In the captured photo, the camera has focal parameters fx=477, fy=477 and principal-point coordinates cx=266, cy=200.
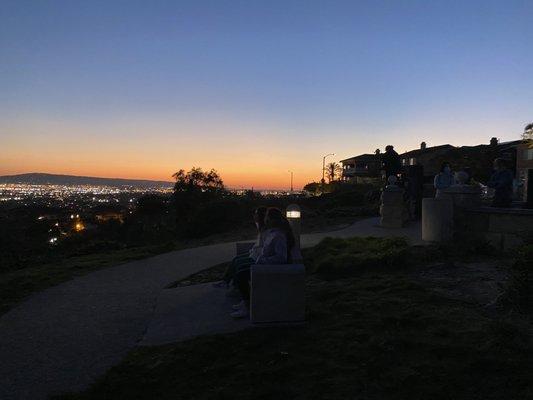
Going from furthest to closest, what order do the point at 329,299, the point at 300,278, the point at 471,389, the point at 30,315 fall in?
the point at 30,315
the point at 329,299
the point at 300,278
the point at 471,389

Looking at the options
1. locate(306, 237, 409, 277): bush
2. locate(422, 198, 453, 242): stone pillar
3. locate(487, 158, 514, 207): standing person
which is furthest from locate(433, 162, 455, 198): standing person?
locate(306, 237, 409, 277): bush

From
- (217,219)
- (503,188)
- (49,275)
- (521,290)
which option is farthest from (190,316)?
(217,219)

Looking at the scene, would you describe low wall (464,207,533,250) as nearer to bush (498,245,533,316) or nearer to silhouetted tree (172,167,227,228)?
bush (498,245,533,316)

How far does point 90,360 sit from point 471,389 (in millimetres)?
3469

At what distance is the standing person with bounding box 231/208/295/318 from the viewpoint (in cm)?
557

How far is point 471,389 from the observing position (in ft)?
11.0

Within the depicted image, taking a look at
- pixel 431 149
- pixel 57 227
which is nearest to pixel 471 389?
pixel 57 227

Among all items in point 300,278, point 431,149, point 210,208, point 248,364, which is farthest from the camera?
point 431,149

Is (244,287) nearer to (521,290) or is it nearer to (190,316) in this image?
(190,316)

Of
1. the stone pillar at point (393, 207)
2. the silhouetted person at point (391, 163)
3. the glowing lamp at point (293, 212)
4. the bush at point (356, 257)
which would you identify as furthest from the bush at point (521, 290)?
the silhouetted person at point (391, 163)

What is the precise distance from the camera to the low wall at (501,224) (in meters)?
8.43

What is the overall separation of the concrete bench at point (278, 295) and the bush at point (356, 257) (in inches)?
101

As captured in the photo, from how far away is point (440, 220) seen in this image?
9.61m

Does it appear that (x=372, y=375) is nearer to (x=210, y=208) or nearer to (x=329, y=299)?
(x=329, y=299)
